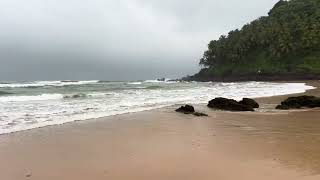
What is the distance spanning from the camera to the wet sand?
718cm

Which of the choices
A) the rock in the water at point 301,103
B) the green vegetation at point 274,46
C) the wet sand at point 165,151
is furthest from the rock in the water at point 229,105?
the green vegetation at point 274,46

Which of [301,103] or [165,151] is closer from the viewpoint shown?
[165,151]

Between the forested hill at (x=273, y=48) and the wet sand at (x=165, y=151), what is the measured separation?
71.3m

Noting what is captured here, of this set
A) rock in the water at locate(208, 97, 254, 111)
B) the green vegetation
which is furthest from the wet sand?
the green vegetation

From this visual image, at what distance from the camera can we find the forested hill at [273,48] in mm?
89312

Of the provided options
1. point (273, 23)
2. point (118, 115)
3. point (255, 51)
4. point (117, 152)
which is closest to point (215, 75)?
point (255, 51)

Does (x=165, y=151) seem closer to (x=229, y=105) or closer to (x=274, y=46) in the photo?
(x=229, y=105)

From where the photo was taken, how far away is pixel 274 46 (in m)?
94.3

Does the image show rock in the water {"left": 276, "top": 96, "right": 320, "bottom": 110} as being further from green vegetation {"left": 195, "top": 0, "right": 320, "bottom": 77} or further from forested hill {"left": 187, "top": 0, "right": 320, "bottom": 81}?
green vegetation {"left": 195, "top": 0, "right": 320, "bottom": 77}

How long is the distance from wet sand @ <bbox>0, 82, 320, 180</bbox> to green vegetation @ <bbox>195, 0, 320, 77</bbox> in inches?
2941

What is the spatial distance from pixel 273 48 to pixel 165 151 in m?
88.8

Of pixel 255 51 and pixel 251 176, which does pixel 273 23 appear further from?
pixel 251 176

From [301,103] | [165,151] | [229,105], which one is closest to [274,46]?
[301,103]

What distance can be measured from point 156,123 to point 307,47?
82.3 m
